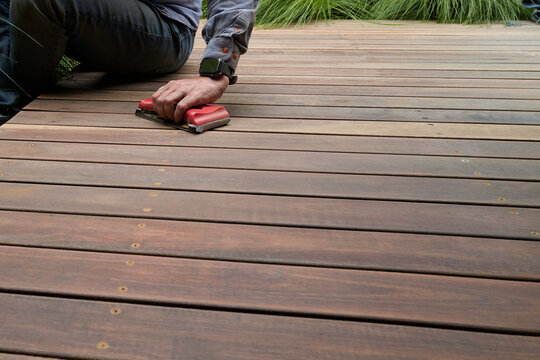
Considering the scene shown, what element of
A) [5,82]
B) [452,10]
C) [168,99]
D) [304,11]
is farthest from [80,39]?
[452,10]

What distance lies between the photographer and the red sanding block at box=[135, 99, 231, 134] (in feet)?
4.92

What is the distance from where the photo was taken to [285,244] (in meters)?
0.95

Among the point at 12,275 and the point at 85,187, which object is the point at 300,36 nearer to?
the point at 85,187

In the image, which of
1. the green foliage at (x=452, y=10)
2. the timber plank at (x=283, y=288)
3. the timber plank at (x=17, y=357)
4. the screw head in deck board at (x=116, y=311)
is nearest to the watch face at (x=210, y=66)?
the timber plank at (x=283, y=288)

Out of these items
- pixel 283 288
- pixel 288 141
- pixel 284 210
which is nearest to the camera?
pixel 283 288

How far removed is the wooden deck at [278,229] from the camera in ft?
2.42

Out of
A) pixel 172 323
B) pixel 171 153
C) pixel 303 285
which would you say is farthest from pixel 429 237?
pixel 171 153

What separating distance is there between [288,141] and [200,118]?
29 centimetres

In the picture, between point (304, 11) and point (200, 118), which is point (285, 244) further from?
point (304, 11)

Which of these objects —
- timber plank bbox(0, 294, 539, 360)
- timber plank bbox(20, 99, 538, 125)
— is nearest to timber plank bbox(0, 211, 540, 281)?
timber plank bbox(0, 294, 539, 360)

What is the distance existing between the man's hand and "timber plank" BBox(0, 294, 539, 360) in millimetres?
858

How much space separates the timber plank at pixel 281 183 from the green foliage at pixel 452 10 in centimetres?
300

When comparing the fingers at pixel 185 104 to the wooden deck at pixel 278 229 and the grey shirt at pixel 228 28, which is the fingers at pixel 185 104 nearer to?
the wooden deck at pixel 278 229

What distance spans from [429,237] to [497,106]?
3.25ft
